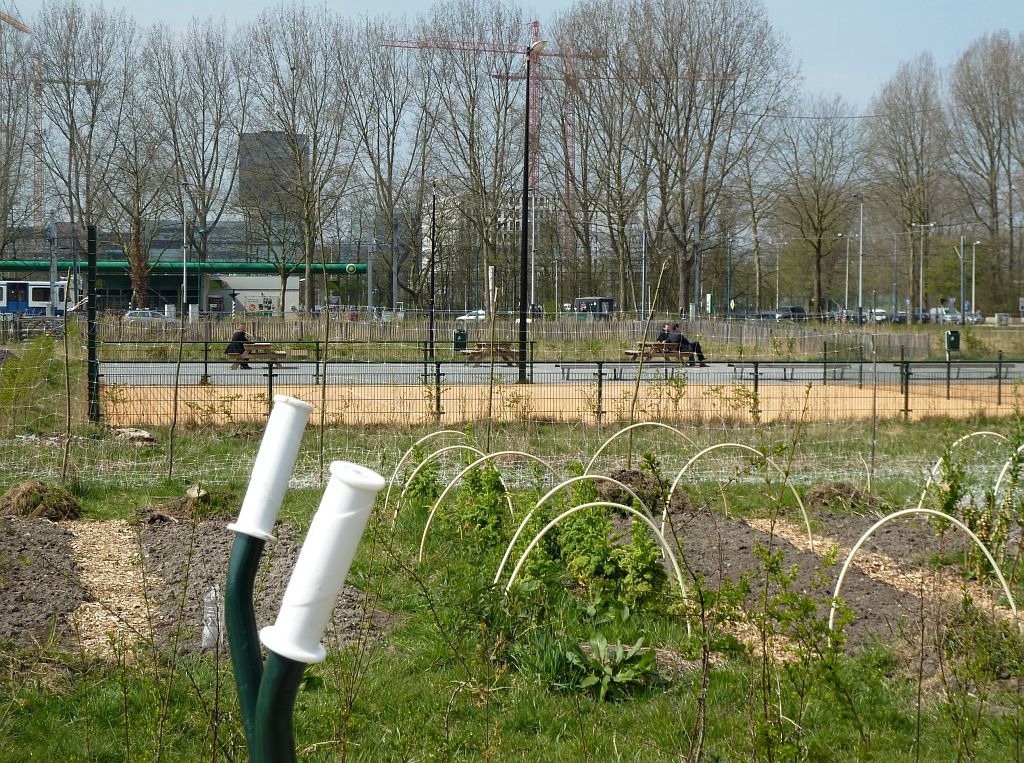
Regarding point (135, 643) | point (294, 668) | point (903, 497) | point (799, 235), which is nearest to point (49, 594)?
point (135, 643)

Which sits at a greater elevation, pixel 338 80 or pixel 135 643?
pixel 338 80

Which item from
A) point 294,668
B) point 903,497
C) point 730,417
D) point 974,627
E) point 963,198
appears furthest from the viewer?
point 963,198

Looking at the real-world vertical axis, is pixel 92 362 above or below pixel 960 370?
above

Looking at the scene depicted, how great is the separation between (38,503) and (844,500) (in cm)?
754

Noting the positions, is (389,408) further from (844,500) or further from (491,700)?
(491,700)

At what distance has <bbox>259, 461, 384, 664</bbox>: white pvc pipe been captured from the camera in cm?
114

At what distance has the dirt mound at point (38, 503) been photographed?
9.06 meters

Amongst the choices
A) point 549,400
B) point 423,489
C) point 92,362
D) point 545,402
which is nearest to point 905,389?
point 549,400

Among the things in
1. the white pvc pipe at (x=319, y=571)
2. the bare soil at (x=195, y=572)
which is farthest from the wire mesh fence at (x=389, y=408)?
the white pvc pipe at (x=319, y=571)

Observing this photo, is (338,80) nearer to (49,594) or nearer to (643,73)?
(643,73)

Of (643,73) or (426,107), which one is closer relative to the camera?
(643,73)

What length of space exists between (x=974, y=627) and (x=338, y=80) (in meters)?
52.8

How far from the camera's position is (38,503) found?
9227 millimetres

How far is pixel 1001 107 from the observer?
61.2m
